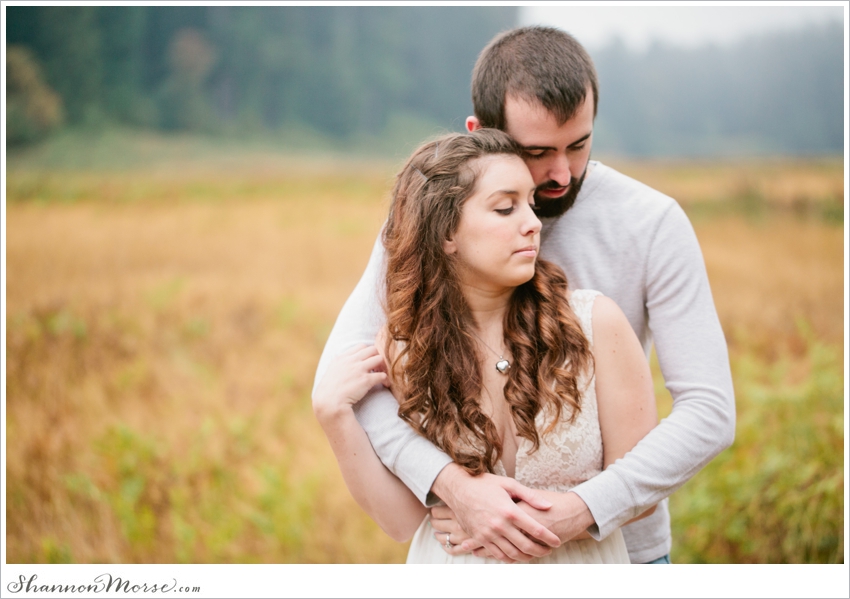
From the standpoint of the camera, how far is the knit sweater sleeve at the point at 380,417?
1221 millimetres

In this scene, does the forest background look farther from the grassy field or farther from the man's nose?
the man's nose

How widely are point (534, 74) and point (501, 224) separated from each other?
339mm

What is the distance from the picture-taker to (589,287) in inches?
54.7

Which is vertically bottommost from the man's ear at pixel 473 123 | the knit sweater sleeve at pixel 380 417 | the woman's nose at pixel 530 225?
the knit sweater sleeve at pixel 380 417

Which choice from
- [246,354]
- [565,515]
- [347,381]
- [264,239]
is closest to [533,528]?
[565,515]

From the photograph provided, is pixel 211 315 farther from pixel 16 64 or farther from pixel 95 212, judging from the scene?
pixel 16 64

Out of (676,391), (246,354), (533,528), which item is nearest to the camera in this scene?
(533,528)

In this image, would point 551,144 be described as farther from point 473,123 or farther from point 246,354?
point 246,354

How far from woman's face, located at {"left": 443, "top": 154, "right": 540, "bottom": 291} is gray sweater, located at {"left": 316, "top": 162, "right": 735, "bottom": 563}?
20cm

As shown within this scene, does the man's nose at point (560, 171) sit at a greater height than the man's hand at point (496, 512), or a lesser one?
greater

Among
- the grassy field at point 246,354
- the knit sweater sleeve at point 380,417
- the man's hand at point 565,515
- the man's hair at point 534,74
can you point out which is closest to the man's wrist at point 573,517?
the man's hand at point 565,515

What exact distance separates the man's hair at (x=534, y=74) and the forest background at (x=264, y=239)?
177cm

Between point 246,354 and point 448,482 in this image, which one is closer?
point 448,482

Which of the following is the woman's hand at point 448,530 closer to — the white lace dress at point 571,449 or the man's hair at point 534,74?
the white lace dress at point 571,449
